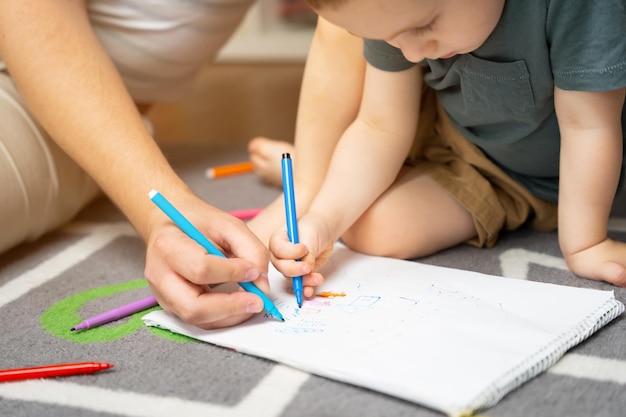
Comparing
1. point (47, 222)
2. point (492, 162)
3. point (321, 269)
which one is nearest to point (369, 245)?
point (321, 269)

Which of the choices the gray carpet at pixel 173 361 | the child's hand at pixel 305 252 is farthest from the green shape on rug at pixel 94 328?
the child's hand at pixel 305 252

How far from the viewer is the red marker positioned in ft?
2.17

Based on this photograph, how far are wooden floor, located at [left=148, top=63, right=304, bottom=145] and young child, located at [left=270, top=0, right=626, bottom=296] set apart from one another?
672 millimetres

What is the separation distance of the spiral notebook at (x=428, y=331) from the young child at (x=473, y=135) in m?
0.06

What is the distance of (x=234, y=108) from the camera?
191cm

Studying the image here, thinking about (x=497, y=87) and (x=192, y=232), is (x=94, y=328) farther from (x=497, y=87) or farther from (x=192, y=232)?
(x=497, y=87)

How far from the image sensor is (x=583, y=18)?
712mm

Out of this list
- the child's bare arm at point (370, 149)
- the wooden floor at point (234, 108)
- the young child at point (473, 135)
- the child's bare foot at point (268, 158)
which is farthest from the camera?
the wooden floor at point (234, 108)

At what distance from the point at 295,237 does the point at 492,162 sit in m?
0.30

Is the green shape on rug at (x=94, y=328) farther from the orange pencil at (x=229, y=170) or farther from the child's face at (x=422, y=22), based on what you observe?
the orange pencil at (x=229, y=170)

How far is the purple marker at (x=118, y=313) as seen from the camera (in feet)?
2.47

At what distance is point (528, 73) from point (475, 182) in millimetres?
197

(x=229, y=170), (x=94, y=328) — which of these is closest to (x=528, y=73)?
(x=94, y=328)

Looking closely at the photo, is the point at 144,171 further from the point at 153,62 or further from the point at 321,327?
the point at 153,62
